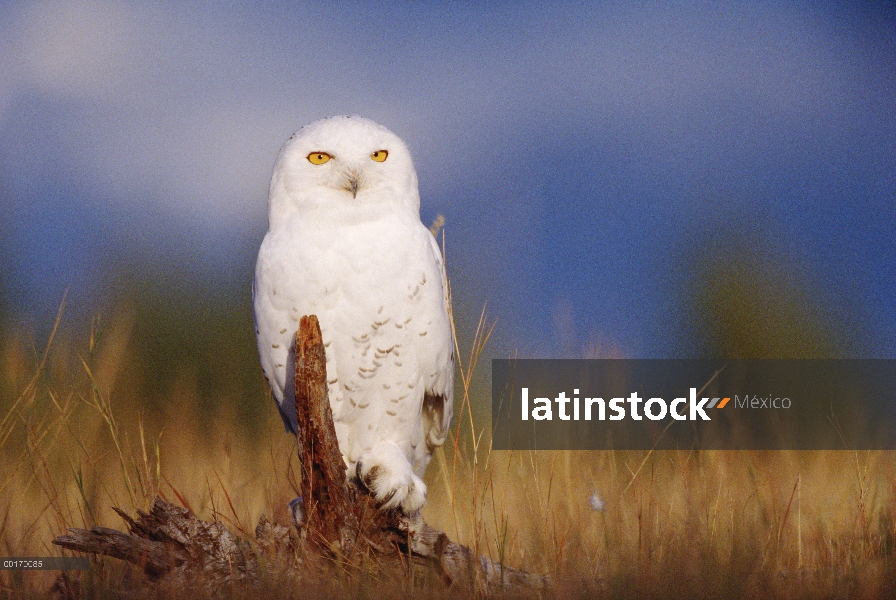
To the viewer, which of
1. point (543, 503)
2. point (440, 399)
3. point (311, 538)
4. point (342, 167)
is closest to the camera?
point (311, 538)

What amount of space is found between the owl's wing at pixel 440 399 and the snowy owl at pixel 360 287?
0.02 metres

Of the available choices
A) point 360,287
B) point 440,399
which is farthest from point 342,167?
point 440,399

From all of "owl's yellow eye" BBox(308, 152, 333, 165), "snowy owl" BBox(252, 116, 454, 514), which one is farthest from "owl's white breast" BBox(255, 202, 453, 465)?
"owl's yellow eye" BBox(308, 152, 333, 165)

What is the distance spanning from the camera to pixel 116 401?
4.71 meters

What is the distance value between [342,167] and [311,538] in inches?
43.1

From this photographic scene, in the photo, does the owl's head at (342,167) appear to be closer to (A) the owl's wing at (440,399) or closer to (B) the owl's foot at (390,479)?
(A) the owl's wing at (440,399)

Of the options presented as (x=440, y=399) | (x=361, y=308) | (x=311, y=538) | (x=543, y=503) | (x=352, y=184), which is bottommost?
(x=311, y=538)

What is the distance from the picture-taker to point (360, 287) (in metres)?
2.24

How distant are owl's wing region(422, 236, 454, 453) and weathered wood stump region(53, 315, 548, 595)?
428mm

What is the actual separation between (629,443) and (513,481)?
0.60m

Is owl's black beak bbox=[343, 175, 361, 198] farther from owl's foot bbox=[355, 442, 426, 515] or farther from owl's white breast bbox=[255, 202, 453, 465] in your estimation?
owl's foot bbox=[355, 442, 426, 515]

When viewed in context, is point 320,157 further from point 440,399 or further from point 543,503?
point 543,503

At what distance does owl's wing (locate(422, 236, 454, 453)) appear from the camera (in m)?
2.48

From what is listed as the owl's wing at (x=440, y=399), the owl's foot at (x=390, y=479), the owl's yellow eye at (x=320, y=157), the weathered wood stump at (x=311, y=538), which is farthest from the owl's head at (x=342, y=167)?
the owl's foot at (x=390, y=479)
